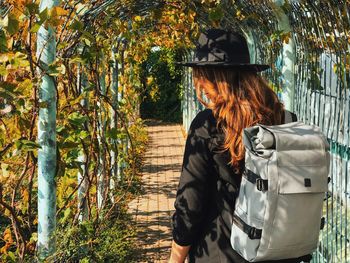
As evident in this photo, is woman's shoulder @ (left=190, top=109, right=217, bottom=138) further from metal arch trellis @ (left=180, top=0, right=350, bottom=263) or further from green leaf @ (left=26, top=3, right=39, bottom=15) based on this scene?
metal arch trellis @ (left=180, top=0, right=350, bottom=263)

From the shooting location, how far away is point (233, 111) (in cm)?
186

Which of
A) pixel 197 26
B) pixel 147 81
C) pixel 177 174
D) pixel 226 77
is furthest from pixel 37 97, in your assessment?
pixel 147 81

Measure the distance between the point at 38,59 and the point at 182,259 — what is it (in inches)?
45.0

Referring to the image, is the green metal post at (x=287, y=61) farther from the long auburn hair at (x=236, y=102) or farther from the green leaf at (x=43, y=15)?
the green leaf at (x=43, y=15)

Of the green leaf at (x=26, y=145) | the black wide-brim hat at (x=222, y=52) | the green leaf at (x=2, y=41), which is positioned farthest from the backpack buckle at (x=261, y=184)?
the green leaf at (x=2, y=41)

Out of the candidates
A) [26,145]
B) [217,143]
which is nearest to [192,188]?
[217,143]

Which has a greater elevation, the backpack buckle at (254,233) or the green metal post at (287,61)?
the green metal post at (287,61)

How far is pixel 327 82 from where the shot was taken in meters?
3.15

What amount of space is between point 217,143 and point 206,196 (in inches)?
7.9

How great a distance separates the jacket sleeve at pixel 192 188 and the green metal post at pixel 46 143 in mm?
912

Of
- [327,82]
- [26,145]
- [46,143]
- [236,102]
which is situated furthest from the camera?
[327,82]

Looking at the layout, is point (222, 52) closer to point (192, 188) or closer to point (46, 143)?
point (192, 188)

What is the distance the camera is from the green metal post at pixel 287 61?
3186 mm

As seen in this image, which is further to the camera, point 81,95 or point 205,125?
point 81,95
